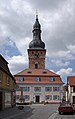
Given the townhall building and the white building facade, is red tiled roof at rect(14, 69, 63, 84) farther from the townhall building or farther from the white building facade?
the white building facade

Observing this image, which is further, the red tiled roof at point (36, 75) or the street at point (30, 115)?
the red tiled roof at point (36, 75)

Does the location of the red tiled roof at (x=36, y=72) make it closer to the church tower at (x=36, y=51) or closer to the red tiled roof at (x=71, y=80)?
the church tower at (x=36, y=51)

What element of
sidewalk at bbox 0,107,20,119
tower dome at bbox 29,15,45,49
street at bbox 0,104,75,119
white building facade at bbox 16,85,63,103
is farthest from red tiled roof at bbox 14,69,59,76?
sidewalk at bbox 0,107,20,119

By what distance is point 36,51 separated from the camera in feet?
379

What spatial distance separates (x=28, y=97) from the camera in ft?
320

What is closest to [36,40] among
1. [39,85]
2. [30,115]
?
[39,85]

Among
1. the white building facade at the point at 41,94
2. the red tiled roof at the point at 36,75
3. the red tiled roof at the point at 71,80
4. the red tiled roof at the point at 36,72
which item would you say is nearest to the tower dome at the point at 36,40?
the red tiled roof at the point at 36,72

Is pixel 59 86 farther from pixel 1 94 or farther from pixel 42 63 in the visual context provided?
pixel 1 94

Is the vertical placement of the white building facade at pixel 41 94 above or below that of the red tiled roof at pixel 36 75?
below

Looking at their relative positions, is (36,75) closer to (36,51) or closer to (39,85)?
(39,85)

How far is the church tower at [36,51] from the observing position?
112250mm

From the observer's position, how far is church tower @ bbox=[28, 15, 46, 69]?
112 meters

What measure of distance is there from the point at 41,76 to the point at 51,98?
8.59 m

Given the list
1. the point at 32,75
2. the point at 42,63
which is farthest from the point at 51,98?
the point at 42,63
